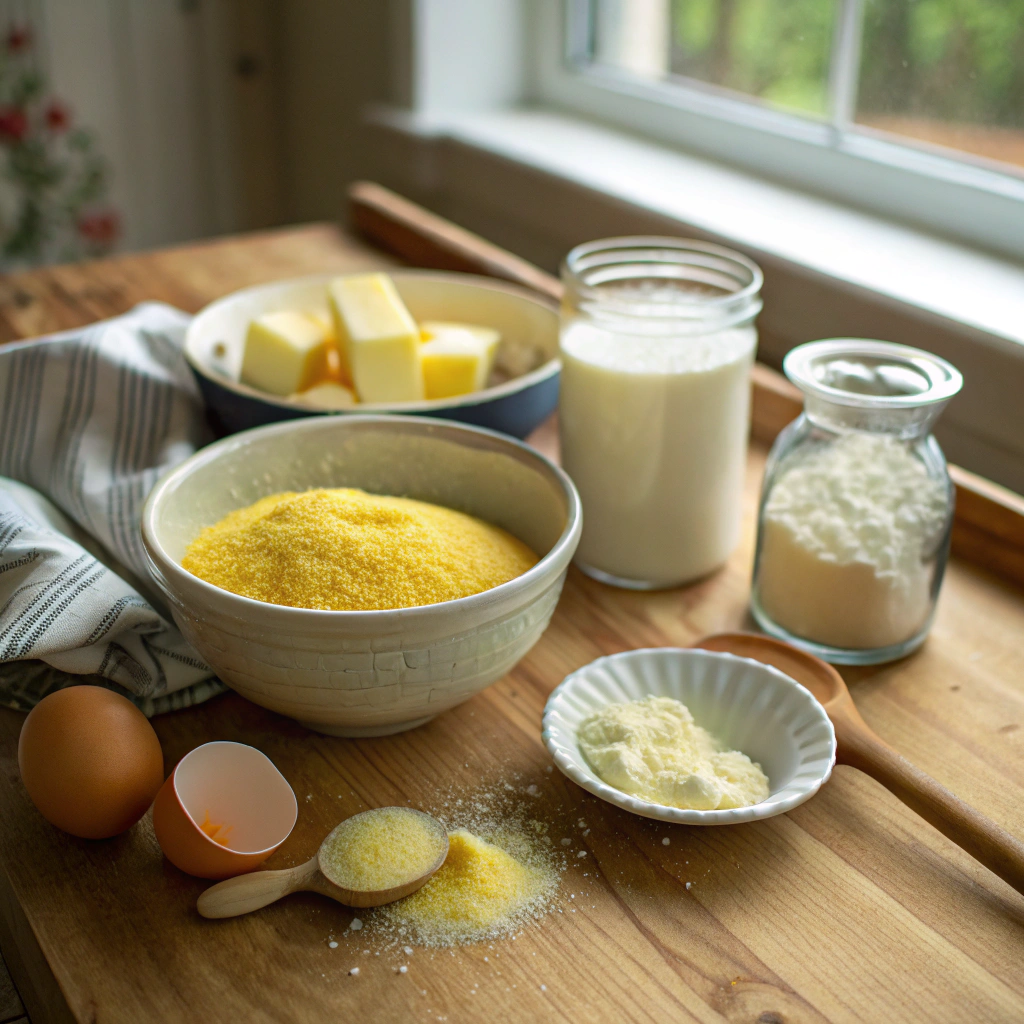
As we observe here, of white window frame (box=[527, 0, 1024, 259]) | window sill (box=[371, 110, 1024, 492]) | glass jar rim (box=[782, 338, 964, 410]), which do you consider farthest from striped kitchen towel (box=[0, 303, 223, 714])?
white window frame (box=[527, 0, 1024, 259])

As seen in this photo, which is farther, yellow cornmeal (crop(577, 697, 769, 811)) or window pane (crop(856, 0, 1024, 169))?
window pane (crop(856, 0, 1024, 169))

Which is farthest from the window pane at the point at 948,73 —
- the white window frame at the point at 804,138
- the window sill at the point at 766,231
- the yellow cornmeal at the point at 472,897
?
the yellow cornmeal at the point at 472,897

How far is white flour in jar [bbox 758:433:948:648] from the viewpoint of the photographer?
70 centimetres

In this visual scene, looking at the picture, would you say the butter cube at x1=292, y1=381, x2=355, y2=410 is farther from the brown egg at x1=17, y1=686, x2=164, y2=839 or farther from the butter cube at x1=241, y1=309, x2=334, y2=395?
the brown egg at x1=17, y1=686, x2=164, y2=839

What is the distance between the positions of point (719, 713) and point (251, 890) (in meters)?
0.29

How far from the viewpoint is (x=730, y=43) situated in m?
1.56

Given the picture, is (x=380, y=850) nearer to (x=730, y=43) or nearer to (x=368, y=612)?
(x=368, y=612)

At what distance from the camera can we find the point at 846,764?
62 centimetres

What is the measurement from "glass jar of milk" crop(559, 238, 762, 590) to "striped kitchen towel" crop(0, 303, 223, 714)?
1.04 feet

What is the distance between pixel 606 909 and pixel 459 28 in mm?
1678

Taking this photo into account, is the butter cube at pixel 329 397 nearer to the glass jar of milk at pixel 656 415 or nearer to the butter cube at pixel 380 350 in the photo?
the butter cube at pixel 380 350

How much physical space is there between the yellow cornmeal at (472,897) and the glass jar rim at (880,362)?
34 cm

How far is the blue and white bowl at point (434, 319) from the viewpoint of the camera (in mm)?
829

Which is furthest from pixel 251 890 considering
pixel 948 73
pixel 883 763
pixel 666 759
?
pixel 948 73
